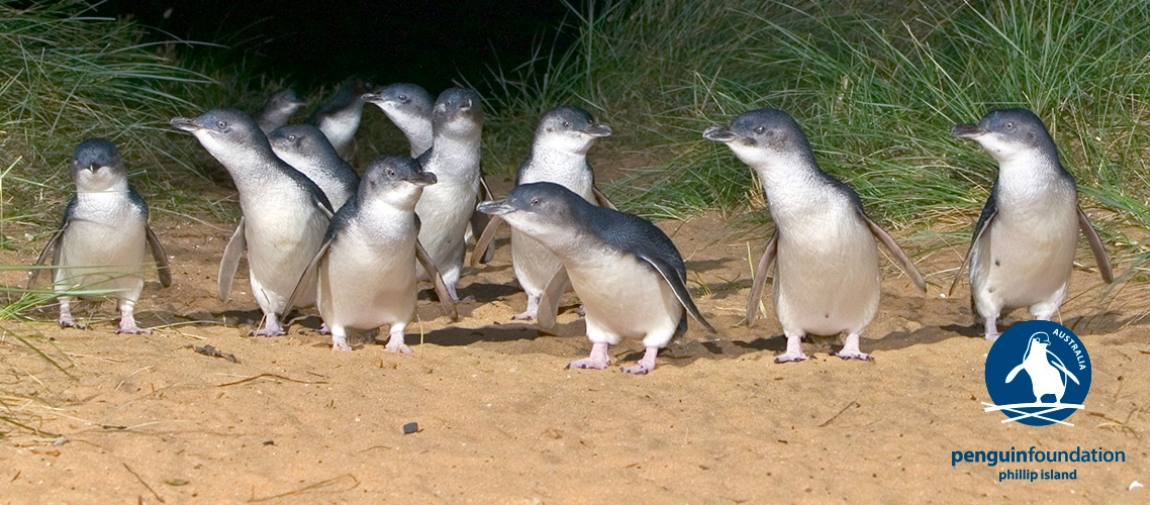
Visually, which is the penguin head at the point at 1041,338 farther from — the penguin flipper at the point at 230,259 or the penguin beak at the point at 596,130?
the penguin flipper at the point at 230,259

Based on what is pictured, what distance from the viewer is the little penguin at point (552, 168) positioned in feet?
19.7

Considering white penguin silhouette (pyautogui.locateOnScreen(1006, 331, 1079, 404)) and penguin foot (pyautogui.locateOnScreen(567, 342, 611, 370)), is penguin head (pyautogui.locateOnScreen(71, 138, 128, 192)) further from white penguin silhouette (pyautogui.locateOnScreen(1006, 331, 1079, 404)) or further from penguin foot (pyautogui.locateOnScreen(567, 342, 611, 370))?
white penguin silhouette (pyautogui.locateOnScreen(1006, 331, 1079, 404))

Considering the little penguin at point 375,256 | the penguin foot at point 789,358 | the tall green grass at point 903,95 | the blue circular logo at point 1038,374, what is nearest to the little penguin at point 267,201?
the little penguin at point 375,256

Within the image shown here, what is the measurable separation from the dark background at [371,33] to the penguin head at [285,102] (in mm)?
3465

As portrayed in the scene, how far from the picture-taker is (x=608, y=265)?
4746mm

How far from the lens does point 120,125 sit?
7.75 m

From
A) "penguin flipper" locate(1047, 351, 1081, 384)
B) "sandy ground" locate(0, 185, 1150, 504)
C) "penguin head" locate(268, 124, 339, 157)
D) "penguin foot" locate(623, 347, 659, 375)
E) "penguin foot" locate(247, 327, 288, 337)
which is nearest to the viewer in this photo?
"sandy ground" locate(0, 185, 1150, 504)

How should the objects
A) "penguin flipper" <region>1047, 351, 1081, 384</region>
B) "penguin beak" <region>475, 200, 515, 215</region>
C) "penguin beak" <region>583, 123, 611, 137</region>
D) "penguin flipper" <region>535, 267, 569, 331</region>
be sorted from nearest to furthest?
"penguin flipper" <region>1047, 351, 1081, 384</region> → "penguin beak" <region>475, 200, 515, 215</region> → "penguin flipper" <region>535, 267, 569, 331</region> → "penguin beak" <region>583, 123, 611, 137</region>

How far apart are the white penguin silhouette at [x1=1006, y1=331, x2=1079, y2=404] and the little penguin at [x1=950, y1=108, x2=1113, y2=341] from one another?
2.19ft

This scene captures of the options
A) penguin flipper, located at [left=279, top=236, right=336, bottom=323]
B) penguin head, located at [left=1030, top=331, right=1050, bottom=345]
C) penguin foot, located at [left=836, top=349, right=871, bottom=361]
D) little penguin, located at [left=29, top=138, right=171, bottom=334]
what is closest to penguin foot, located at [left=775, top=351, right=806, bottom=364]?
penguin foot, located at [left=836, top=349, right=871, bottom=361]

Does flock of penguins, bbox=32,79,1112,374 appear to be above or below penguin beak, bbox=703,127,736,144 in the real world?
below

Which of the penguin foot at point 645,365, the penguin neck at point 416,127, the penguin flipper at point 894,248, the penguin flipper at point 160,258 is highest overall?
the penguin flipper at point 894,248

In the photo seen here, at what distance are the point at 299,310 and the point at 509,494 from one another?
121 inches

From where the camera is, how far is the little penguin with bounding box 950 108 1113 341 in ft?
16.0
